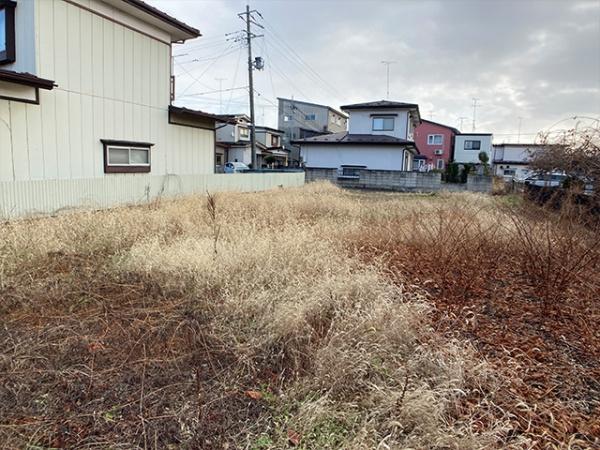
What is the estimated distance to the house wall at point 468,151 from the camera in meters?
35.6

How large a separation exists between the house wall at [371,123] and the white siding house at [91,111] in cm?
1515

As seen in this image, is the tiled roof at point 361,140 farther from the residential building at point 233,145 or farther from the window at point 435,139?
the window at point 435,139

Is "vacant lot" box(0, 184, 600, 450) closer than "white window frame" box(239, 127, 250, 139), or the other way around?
"vacant lot" box(0, 184, 600, 450)

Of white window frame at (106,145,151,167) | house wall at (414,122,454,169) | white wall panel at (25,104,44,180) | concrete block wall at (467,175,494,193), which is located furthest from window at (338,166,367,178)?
house wall at (414,122,454,169)

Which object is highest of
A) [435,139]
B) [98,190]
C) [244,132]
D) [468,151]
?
[435,139]

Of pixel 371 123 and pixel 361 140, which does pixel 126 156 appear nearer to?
pixel 361 140

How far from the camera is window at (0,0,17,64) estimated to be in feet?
24.1

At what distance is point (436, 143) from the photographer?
119ft

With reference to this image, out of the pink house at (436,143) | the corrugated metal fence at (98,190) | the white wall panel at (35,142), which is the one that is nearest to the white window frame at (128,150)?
the corrugated metal fence at (98,190)

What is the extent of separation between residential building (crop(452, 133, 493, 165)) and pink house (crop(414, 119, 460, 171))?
0.68m

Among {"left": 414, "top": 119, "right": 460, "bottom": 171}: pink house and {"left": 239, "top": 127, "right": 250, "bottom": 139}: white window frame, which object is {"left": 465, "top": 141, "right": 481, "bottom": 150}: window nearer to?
{"left": 414, "top": 119, "right": 460, "bottom": 171}: pink house

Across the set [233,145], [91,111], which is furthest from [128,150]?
[233,145]

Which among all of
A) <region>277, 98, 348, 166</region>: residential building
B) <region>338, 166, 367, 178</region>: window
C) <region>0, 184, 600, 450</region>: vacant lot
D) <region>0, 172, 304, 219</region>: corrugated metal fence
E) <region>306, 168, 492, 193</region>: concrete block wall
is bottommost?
<region>0, 184, 600, 450</region>: vacant lot

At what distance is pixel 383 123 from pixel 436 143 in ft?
49.0
